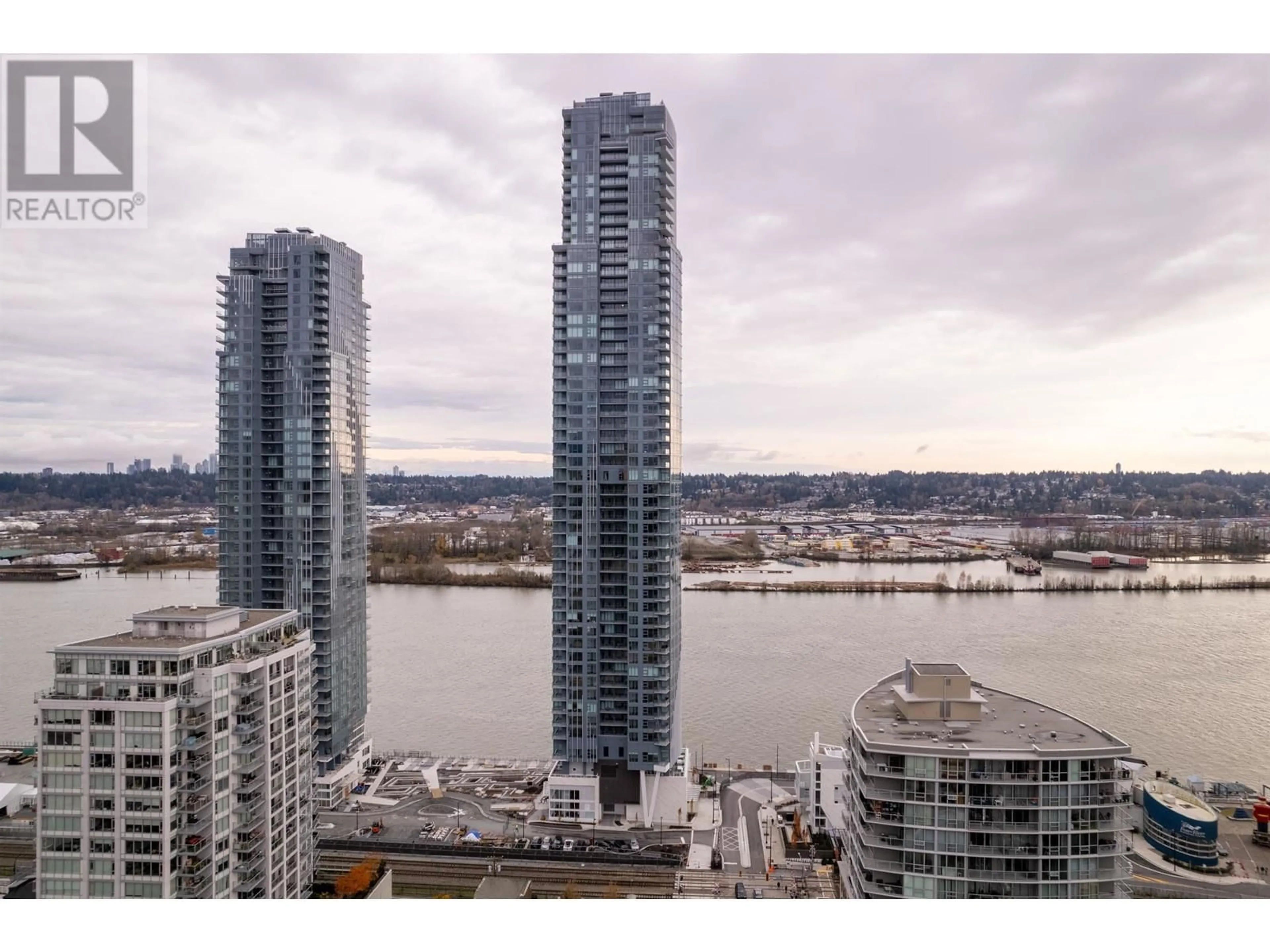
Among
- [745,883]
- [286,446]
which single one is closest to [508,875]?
[745,883]

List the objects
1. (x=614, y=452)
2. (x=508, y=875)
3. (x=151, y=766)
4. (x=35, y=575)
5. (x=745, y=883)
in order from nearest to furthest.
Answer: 1. (x=151, y=766)
2. (x=745, y=883)
3. (x=508, y=875)
4. (x=614, y=452)
5. (x=35, y=575)

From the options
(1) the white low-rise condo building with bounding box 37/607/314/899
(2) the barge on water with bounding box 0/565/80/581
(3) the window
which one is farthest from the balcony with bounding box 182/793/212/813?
(2) the barge on water with bounding box 0/565/80/581

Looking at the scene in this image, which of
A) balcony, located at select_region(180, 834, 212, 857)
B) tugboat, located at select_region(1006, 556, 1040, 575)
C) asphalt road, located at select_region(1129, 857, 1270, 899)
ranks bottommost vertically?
asphalt road, located at select_region(1129, 857, 1270, 899)

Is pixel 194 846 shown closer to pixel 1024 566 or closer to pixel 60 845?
pixel 60 845

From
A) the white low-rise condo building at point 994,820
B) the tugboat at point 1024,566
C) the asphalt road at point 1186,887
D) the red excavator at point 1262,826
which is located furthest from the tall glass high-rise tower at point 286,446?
the tugboat at point 1024,566

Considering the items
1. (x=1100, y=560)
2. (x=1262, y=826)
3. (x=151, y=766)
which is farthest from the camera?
(x=1100, y=560)

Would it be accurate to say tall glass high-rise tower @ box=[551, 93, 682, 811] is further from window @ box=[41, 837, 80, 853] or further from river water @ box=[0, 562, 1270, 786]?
window @ box=[41, 837, 80, 853]

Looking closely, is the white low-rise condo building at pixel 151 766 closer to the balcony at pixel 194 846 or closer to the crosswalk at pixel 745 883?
the balcony at pixel 194 846

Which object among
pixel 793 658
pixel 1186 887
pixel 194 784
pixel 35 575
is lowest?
pixel 1186 887
